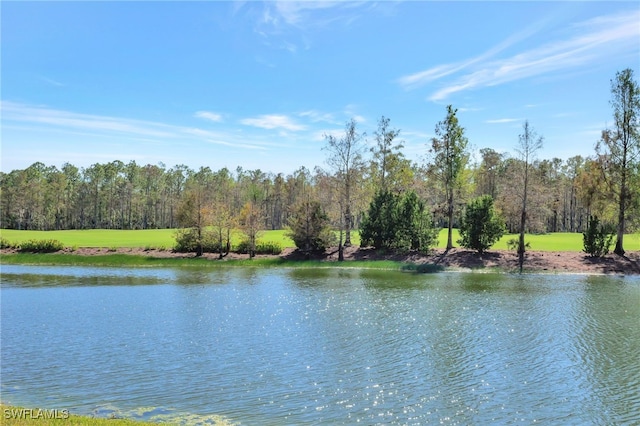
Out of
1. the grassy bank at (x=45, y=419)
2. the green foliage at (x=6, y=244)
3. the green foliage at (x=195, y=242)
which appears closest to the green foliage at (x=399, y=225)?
the green foliage at (x=195, y=242)

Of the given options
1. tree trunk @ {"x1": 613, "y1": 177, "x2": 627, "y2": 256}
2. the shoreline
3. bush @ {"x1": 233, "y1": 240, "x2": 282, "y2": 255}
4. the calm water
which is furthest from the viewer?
bush @ {"x1": 233, "y1": 240, "x2": 282, "y2": 255}

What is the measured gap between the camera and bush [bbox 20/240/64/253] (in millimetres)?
54469

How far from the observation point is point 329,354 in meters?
17.0

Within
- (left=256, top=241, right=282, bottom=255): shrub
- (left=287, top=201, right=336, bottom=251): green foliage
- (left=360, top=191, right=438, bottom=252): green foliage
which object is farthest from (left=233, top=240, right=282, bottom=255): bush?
(left=360, top=191, right=438, bottom=252): green foliage

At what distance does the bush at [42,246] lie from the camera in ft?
179

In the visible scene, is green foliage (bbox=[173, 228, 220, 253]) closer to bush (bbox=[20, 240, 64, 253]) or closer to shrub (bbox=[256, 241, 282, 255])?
shrub (bbox=[256, 241, 282, 255])

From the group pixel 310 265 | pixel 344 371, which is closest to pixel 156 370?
pixel 344 371

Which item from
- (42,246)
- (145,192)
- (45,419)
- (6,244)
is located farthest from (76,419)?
(145,192)

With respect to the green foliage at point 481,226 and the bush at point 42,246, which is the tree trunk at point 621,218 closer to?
the green foliage at point 481,226

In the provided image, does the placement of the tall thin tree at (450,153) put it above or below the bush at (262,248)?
above

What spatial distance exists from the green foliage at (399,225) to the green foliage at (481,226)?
3558 mm

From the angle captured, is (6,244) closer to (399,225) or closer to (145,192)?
(399,225)

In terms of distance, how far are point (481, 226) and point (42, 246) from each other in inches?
1973

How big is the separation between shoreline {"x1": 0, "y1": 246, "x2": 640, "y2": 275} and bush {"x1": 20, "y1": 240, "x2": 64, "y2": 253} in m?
1.08
